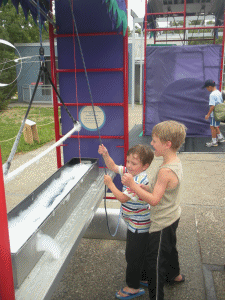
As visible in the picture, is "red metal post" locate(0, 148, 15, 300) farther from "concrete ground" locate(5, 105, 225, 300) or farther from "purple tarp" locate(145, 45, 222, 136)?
"purple tarp" locate(145, 45, 222, 136)

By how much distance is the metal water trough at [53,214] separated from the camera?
1513 millimetres

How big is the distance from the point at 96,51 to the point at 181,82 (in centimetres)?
550

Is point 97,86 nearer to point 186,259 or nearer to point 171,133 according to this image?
point 171,133

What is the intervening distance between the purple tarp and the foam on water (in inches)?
231

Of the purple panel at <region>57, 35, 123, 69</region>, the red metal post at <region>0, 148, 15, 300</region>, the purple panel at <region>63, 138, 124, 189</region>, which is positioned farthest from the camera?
the purple panel at <region>63, 138, 124, 189</region>

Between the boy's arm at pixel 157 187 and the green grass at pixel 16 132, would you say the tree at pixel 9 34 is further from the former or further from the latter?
the boy's arm at pixel 157 187

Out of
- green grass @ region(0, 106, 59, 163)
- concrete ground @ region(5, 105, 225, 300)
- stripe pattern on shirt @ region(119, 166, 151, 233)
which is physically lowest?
green grass @ region(0, 106, 59, 163)

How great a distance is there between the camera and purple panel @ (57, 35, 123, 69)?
3.36m

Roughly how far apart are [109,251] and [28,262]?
156cm

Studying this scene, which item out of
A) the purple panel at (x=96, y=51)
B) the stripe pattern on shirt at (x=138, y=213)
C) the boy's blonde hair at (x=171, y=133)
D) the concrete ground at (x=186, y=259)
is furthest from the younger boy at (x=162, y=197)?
the purple panel at (x=96, y=51)

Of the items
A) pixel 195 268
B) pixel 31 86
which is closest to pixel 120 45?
pixel 195 268

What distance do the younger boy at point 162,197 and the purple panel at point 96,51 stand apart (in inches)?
66.2

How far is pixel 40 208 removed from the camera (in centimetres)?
224

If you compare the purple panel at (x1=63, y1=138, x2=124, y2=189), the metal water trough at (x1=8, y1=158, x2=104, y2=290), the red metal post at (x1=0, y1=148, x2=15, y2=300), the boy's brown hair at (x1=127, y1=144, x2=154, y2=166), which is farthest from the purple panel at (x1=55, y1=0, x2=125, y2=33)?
the red metal post at (x1=0, y1=148, x2=15, y2=300)
